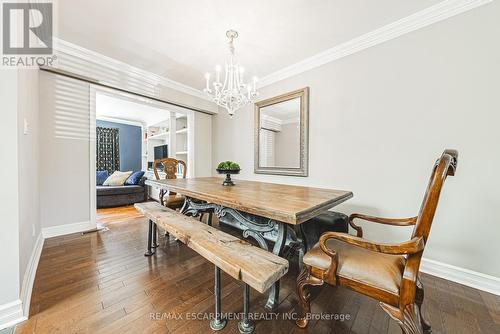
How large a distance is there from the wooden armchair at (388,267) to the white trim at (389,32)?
1.81 meters

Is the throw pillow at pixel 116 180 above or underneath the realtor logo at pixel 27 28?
underneath

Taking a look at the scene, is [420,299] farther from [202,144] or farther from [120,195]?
[120,195]

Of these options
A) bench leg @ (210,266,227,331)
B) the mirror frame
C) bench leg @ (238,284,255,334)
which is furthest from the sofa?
bench leg @ (238,284,255,334)

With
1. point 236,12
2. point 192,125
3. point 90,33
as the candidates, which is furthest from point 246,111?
point 90,33

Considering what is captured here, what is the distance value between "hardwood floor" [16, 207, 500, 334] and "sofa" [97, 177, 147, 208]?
93.7 inches

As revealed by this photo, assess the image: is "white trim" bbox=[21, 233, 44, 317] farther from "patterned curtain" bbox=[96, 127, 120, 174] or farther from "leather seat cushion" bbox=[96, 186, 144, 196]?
"patterned curtain" bbox=[96, 127, 120, 174]

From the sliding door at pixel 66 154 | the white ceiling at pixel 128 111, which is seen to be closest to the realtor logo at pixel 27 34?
the sliding door at pixel 66 154

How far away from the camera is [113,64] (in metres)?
2.77

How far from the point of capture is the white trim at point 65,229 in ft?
7.99

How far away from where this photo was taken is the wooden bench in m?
0.95

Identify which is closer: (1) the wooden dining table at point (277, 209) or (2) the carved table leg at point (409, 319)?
(2) the carved table leg at point (409, 319)

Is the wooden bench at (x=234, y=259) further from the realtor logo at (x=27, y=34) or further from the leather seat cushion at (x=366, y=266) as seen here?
the realtor logo at (x=27, y=34)

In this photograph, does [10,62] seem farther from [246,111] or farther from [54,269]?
[246,111]

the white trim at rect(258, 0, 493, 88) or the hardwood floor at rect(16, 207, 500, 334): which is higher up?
the white trim at rect(258, 0, 493, 88)
